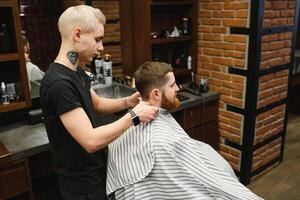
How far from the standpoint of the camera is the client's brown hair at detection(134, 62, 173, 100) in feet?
4.62

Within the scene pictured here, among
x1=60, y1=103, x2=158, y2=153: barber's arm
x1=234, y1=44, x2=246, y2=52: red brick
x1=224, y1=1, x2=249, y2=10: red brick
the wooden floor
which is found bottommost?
the wooden floor

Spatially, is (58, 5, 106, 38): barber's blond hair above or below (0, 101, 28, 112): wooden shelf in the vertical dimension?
above

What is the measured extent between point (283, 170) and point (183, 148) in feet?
6.46

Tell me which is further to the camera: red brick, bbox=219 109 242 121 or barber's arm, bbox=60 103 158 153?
red brick, bbox=219 109 242 121

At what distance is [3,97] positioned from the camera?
6.32ft

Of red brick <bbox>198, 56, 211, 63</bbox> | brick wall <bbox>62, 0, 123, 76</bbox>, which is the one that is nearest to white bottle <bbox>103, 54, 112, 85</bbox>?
brick wall <bbox>62, 0, 123, 76</bbox>

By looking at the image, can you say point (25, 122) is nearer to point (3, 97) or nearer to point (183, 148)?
point (3, 97)

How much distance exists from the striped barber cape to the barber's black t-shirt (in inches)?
3.2

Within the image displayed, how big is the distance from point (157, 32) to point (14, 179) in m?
1.70

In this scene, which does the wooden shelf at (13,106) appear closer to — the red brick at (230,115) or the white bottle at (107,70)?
the white bottle at (107,70)

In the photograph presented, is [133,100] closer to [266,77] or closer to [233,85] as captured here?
[233,85]

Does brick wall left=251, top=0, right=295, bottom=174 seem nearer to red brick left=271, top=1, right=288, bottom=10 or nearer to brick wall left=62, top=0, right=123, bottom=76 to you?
red brick left=271, top=1, right=288, bottom=10

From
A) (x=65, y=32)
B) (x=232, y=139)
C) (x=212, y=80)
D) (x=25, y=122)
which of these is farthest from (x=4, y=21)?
(x=232, y=139)

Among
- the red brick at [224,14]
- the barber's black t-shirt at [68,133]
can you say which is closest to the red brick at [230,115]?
the red brick at [224,14]
